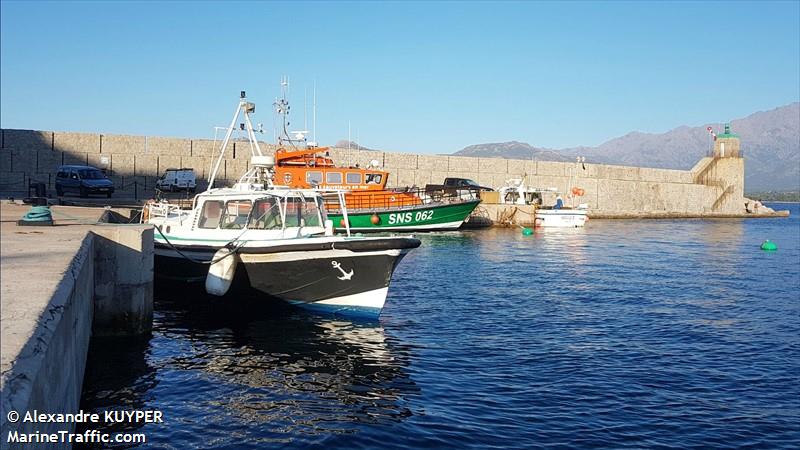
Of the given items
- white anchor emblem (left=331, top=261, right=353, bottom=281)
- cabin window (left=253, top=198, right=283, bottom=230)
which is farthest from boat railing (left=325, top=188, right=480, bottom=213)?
white anchor emblem (left=331, top=261, right=353, bottom=281)

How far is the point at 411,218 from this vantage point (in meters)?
34.6

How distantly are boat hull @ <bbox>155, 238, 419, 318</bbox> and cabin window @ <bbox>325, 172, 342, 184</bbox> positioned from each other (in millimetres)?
15782

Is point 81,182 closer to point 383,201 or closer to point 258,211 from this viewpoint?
point 383,201

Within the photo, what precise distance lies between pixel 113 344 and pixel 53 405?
6472 millimetres

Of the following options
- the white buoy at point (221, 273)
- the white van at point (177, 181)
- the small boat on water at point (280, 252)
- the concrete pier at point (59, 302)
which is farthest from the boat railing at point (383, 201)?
the concrete pier at point (59, 302)

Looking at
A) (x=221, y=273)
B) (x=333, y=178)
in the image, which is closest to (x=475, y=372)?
(x=221, y=273)

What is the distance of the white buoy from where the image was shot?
1365 centimetres

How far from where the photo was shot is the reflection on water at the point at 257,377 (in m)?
8.35

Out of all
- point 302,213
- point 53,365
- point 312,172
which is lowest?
point 53,365

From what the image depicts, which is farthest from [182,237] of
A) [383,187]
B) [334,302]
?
[383,187]

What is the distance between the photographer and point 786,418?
28.9 ft

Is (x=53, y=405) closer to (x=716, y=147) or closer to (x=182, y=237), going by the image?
(x=182, y=237)

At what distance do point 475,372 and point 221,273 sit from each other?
5.76m

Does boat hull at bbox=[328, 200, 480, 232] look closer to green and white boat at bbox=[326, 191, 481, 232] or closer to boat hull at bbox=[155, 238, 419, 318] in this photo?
green and white boat at bbox=[326, 191, 481, 232]
